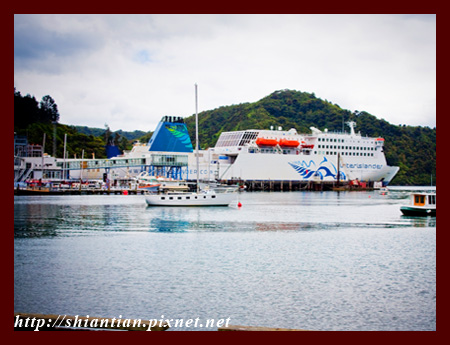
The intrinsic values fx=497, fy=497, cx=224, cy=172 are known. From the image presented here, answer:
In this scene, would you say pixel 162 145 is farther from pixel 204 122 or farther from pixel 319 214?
pixel 204 122

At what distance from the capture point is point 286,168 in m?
67.7

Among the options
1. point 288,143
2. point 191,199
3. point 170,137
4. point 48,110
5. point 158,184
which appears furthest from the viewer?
point 48,110

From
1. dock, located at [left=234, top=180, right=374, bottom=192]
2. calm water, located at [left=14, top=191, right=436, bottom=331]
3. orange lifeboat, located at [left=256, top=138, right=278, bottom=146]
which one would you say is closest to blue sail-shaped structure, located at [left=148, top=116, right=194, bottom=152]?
orange lifeboat, located at [left=256, top=138, right=278, bottom=146]

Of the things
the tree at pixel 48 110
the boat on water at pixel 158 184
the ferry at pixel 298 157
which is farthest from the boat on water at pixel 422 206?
the tree at pixel 48 110

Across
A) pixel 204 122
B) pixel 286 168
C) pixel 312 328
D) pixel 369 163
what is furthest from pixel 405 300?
pixel 204 122

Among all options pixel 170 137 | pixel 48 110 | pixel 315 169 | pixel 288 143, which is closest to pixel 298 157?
pixel 288 143

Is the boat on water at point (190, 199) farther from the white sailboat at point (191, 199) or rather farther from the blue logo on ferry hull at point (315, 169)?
the blue logo on ferry hull at point (315, 169)

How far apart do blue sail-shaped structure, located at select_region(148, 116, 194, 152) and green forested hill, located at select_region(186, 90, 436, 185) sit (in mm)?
31412

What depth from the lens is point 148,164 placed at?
202 feet

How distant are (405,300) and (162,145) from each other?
57930 millimetres

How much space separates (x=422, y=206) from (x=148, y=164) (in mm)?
38458

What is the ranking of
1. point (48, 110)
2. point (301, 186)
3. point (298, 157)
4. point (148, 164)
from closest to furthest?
point (148, 164), point (298, 157), point (301, 186), point (48, 110)

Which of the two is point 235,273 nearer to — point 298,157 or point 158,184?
point 158,184

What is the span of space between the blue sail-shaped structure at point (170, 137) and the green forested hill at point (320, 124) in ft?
103
